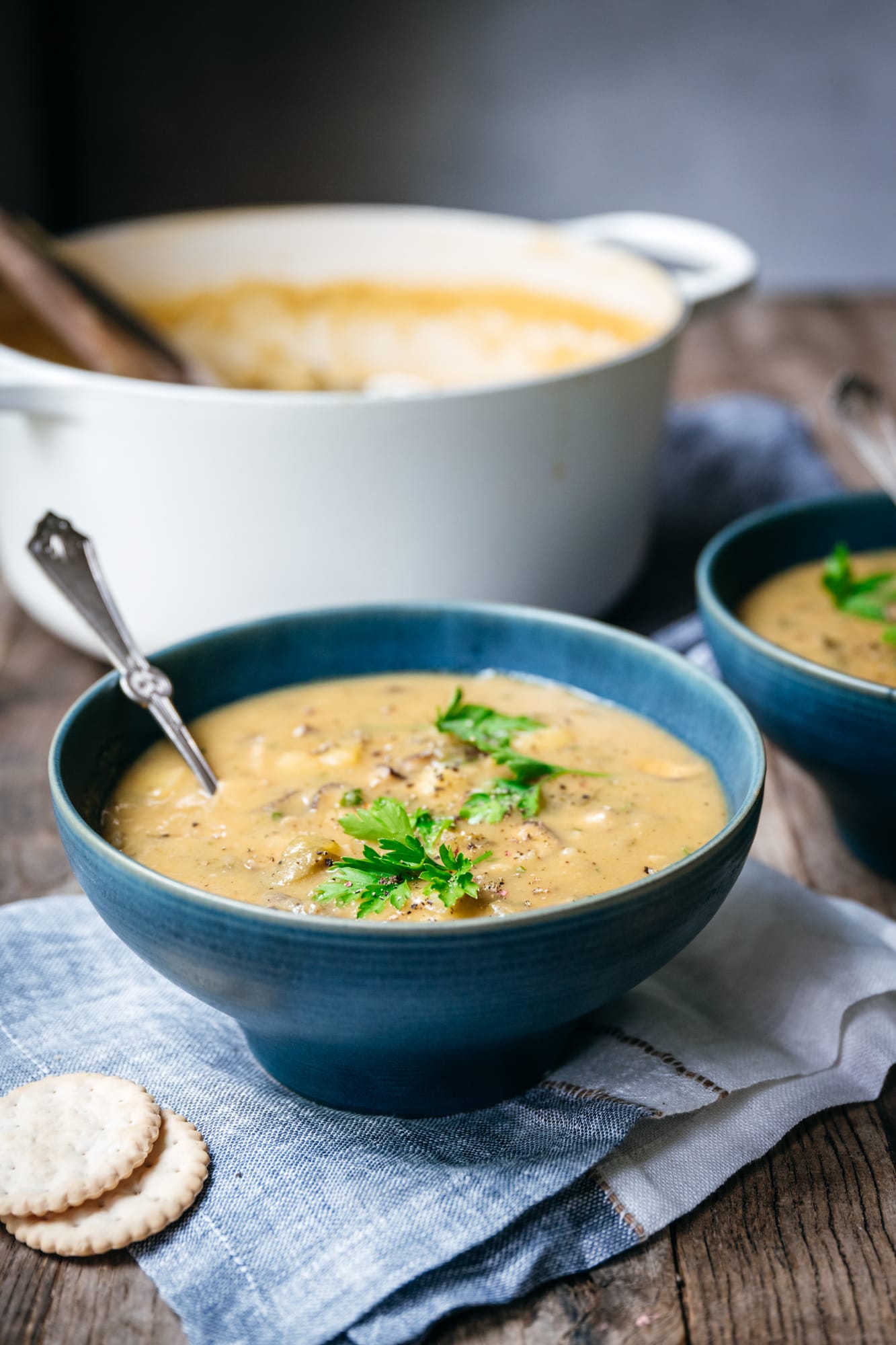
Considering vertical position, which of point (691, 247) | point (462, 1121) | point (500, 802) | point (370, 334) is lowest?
point (462, 1121)

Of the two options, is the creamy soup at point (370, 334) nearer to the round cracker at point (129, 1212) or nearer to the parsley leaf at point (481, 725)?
the parsley leaf at point (481, 725)

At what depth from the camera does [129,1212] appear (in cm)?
113

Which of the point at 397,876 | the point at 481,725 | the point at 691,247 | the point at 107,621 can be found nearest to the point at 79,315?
the point at 107,621

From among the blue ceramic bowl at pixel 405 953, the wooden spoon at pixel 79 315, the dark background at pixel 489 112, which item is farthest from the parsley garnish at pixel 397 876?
the dark background at pixel 489 112

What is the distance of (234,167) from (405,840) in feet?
14.7

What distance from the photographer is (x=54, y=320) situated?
2.30 meters

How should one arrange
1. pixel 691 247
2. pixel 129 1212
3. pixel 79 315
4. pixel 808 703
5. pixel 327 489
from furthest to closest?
pixel 691 247 → pixel 79 315 → pixel 327 489 → pixel 808 703 → pixel 129 1212

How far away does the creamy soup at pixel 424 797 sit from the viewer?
121cm

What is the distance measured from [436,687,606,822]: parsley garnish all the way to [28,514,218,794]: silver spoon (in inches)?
10.4

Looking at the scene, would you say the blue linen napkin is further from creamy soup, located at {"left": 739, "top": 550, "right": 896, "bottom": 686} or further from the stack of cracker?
creamy soup, located at {"left": 739, "top": 550, "right": 896, "bottom": 686}

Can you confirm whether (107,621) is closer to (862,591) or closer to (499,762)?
(499,762)

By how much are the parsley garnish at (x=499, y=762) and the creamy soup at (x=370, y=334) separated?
136cm

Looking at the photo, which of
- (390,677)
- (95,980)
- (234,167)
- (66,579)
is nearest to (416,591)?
(390,677)

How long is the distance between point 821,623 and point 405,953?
934mm
